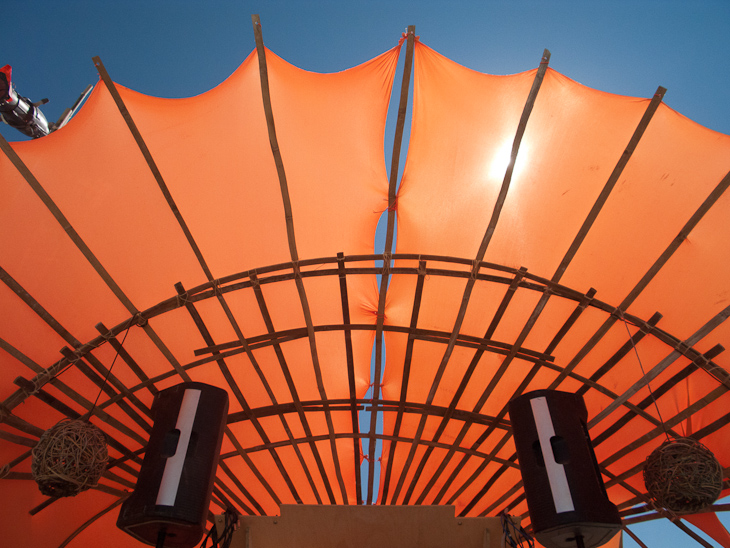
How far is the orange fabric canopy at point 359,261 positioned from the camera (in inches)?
216

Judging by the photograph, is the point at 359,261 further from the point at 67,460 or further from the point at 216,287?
the point at 67,460

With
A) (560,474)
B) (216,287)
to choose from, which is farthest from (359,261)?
(560,474)

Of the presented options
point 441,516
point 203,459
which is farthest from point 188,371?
point 441,516

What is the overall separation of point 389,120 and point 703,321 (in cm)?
462

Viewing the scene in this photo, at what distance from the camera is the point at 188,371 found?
7.30 metres

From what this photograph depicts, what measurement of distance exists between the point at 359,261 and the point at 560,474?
3521 mm

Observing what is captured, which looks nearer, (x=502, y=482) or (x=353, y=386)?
(x=353, y=386)

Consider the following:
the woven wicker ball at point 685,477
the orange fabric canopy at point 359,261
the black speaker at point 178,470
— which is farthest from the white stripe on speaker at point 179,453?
the woven wicker ball at point 685,477

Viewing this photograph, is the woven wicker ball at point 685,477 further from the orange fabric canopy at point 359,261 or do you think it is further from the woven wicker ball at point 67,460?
the woven wicker ball at point 67,460

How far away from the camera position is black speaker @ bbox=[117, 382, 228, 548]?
402 centimetres

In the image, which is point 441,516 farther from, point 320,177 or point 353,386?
point 320,177

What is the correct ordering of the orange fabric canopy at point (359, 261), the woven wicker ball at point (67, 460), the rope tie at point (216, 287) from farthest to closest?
1. the rope tie at point (216, 287)
2. the orange fabric canopy at point (359, 261)
3. the woven wicker ball at point (67, 460)

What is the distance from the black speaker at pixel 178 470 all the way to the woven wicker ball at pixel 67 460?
2.95 feet

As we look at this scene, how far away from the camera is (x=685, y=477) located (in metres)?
4.92
